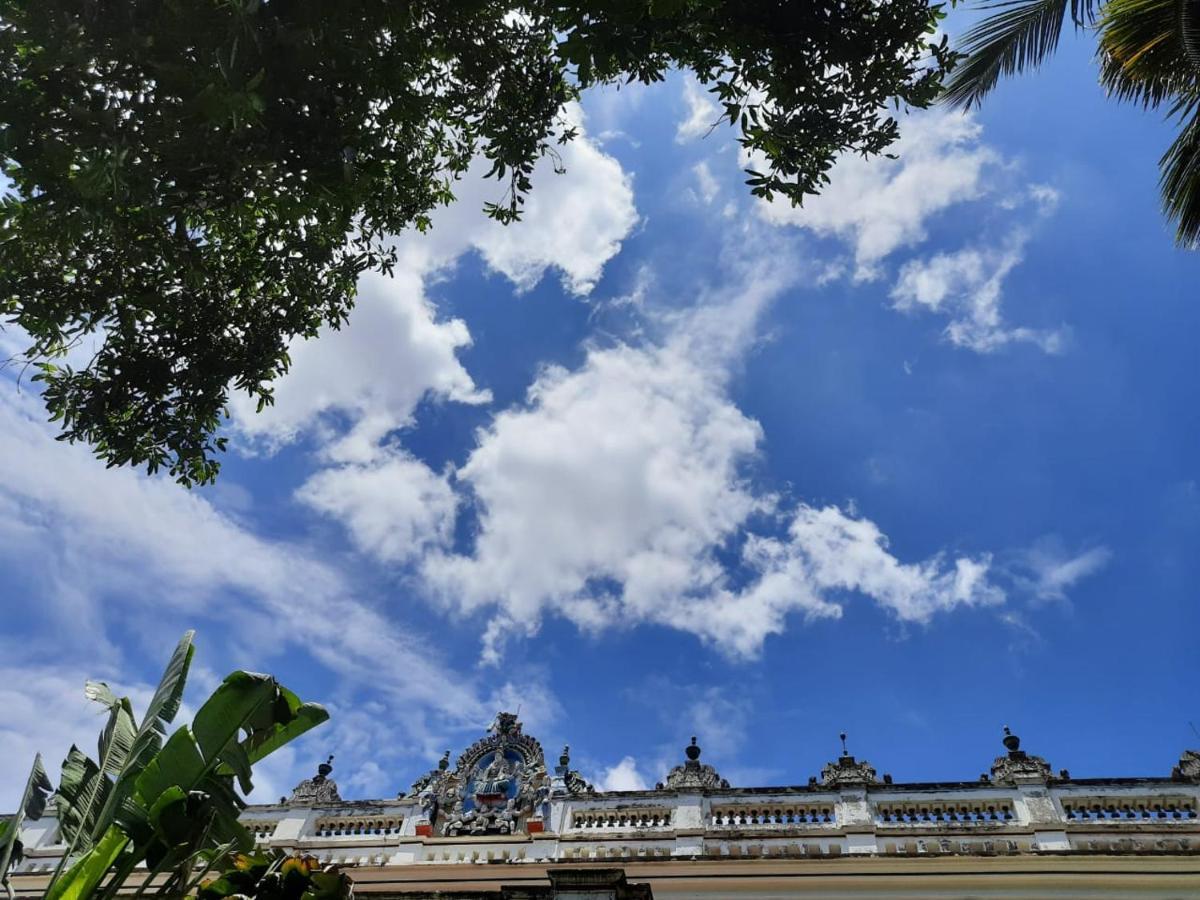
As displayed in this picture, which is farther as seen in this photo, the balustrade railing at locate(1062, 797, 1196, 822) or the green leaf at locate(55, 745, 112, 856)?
the balustrade railing at locate(1062, 797, 1196, 822)

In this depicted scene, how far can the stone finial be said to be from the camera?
11.8m

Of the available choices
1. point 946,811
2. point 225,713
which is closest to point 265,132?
point 225,713

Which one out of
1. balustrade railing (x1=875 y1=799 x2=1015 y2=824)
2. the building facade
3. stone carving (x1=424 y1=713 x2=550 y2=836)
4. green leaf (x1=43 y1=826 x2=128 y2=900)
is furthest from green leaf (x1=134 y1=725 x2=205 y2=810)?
balustrade railing (x1=875 y1=799 x2=1015 y2=824)

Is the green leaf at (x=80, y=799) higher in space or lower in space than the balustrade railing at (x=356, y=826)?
lower

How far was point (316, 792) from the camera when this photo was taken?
13.5 metres

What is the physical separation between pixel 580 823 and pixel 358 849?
361cm

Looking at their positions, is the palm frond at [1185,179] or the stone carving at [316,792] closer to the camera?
the palm frond at [1185,179]

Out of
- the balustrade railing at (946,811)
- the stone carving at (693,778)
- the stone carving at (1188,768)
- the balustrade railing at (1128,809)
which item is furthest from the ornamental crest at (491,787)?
the stone carving at (1188,768)

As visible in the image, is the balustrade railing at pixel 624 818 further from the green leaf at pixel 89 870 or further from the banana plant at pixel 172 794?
the green leaf at pixel 89 870

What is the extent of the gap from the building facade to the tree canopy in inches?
256

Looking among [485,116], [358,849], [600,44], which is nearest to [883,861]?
[358,849]

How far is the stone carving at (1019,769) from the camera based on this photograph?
1050cm

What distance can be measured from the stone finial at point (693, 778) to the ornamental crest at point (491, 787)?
201 centimetres

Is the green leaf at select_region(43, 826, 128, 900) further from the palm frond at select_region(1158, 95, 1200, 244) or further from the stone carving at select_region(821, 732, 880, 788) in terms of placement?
the palm frond at select_region(1158, 95, 1200, 244)
